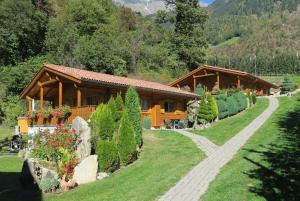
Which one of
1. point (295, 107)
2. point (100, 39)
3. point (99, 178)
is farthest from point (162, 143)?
point (100, 39)

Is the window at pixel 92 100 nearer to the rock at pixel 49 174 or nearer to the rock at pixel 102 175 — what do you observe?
the rock at pixel 102 175

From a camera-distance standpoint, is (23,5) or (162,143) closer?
(162,143)

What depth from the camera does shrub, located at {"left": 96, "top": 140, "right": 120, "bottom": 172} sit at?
53.8 feet

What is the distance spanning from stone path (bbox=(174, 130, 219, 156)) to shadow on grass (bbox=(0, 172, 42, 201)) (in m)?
8.05

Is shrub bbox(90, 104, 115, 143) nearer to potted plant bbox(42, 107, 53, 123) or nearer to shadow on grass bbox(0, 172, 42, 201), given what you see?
shadow on grass bbox(0, 172, 42, 201)

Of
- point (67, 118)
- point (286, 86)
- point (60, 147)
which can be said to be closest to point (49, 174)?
point (60, 147)

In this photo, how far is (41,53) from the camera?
51750 mm

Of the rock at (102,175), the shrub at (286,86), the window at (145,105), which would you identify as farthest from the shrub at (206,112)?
the shrub at (286,86)

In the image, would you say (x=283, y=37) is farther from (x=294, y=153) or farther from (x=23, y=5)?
(x=294, y=153)

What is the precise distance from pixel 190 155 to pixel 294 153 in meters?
4.82

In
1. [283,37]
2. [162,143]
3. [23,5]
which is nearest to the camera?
[162,143]

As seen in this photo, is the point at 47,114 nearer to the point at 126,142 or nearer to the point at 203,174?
the point at 126,142

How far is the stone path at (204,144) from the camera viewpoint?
→ 19.3 metres

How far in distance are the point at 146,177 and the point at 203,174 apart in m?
2.10
